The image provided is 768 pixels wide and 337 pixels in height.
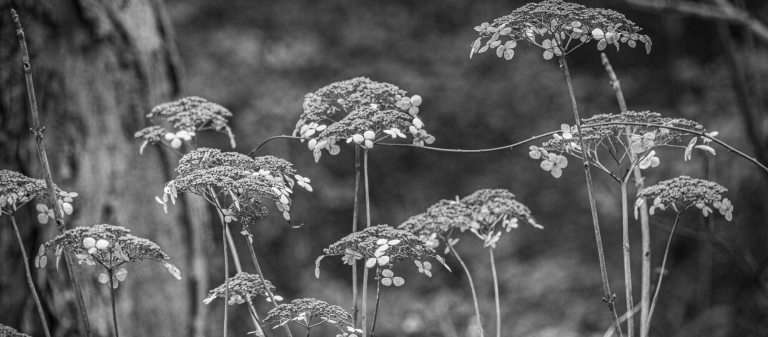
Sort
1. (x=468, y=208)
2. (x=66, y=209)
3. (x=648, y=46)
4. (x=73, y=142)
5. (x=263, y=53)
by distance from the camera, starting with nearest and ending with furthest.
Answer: (x=648, y=46) < (x=66, y=209) < (x=468, y=208) < (x=73, y=142) < (x=263, y=53)

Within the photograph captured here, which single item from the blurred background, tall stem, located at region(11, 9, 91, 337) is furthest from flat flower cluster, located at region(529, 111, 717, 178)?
the blurred background

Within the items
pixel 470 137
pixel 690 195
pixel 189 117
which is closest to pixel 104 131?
pixel 189 117

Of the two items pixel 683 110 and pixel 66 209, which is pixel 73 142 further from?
pixel 683 110

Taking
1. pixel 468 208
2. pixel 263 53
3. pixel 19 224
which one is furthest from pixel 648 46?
pixel 263 53

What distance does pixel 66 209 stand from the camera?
1062 mm

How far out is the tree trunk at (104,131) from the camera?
5.46ft

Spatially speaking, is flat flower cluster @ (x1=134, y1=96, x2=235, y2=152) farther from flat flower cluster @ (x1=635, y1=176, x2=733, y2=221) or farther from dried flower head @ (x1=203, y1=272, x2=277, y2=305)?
flat flower cluster @ (x1=635, y1=176, x2=733, y2=221)

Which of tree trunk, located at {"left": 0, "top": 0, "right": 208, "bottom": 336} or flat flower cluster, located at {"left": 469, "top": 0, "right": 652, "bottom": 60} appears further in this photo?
tree trunk, located at {"left": 0, "top": 0, "right": 208, "bottom": 336}

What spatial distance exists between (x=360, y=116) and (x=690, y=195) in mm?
497

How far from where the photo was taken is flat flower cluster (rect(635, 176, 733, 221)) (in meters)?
1.03

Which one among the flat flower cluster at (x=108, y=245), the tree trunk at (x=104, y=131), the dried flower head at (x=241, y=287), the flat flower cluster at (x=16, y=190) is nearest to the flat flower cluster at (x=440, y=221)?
the dried flower head at (x=241, y=287)

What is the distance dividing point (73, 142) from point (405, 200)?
3.16m

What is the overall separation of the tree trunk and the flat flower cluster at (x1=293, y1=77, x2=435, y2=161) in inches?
34.2

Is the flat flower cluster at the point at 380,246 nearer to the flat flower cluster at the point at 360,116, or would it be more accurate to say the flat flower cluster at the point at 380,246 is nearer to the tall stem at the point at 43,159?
the flat flower cluster at the point at 360,116
